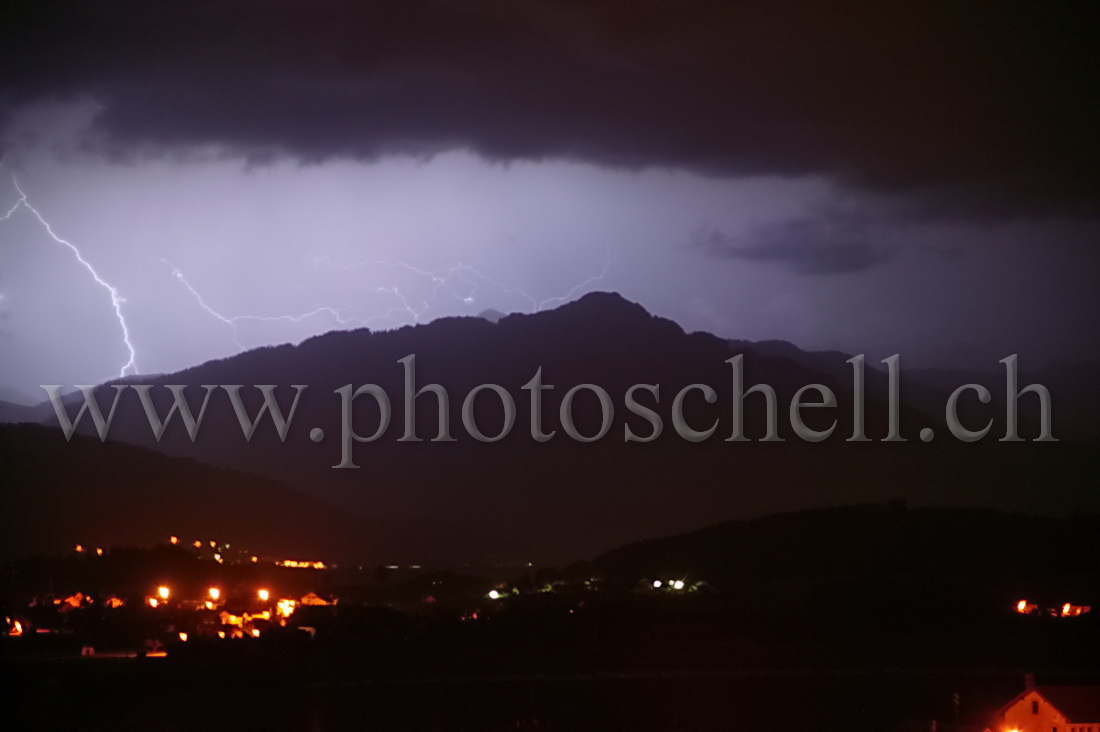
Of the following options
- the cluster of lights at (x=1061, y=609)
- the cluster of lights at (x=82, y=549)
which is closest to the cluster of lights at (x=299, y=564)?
the cluster of lights at (x=82, y=549)

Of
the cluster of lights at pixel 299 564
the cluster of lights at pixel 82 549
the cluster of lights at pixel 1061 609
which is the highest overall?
the cluster of lights at pixel 82 549

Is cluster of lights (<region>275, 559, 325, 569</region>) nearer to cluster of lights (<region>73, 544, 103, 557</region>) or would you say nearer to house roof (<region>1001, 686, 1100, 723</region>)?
cluster of lights (<region>73, 544, 103, 557</region>)

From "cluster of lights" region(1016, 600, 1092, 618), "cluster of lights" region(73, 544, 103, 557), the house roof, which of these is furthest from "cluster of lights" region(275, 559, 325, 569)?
the house roof

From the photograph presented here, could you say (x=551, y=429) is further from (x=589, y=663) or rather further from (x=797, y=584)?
(x=589, y=663)

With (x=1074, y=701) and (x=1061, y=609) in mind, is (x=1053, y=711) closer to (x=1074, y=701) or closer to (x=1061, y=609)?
(x=1074, y=701)

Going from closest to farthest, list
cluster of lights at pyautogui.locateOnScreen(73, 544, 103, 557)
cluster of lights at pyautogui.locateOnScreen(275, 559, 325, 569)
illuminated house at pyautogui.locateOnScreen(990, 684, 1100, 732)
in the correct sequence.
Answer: illuminated house at pyautogui.locateOnScreen(990, 684, 1100, 732), cluster of lights at pyautogui.locateOnScreen(73, 544, 103, 557), cluster of lights at pyautogui.locateOnScreen(275, 559, 325, 569)

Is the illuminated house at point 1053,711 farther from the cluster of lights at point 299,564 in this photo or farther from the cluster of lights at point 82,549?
the cluster of lights at point 299,564

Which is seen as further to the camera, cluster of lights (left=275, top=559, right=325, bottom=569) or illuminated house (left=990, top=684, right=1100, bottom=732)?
cluster of lights (left=275, top=559, right=325, bottom=569)

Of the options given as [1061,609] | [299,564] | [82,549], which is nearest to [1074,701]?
[1061,609]
